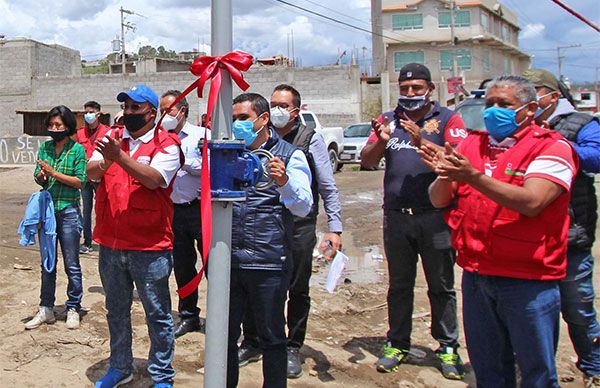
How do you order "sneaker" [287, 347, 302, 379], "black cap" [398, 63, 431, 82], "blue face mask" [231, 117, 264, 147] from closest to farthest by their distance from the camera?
1. "blue face mask" [231, 117, 264, 147]
2. "black cap" [398, 63, 431, 82]
3. "sneaker" [287, 347, 302, 379]

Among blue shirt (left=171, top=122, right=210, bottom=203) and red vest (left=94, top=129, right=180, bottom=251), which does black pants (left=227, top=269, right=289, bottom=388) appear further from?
blue shirt (left=171, top=122, right=210, bottom=203)

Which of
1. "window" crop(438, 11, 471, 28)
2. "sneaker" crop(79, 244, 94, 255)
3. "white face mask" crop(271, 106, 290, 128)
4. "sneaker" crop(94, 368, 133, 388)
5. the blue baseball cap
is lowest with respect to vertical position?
"sneaker" crop(94, 368, 133, 388)

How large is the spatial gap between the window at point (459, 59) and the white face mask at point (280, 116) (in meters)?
52.2

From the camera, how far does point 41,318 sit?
5203mm

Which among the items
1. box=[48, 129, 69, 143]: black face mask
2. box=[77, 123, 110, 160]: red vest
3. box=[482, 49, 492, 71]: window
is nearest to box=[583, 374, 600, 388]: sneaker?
box=[48, 129, 69, 143]: black face mask

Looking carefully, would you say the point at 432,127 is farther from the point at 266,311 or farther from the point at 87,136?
the point at 87,136

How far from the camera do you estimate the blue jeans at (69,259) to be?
528 centimetres

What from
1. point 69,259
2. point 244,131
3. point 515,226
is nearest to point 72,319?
point 69,259

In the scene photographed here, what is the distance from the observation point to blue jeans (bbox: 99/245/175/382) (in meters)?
3.81

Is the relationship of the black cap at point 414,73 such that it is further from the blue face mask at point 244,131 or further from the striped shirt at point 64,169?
the striped shirt at point 64,169

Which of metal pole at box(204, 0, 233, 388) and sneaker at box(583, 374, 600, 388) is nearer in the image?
metal pole at box(204, 0, 233, 388)

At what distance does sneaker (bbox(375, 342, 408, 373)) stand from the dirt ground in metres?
0.05

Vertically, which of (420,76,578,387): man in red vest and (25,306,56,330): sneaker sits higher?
(420,76,578,387): man in red vest

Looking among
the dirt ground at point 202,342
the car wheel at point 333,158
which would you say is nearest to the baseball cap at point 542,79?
the dirt ground at point 202,342
